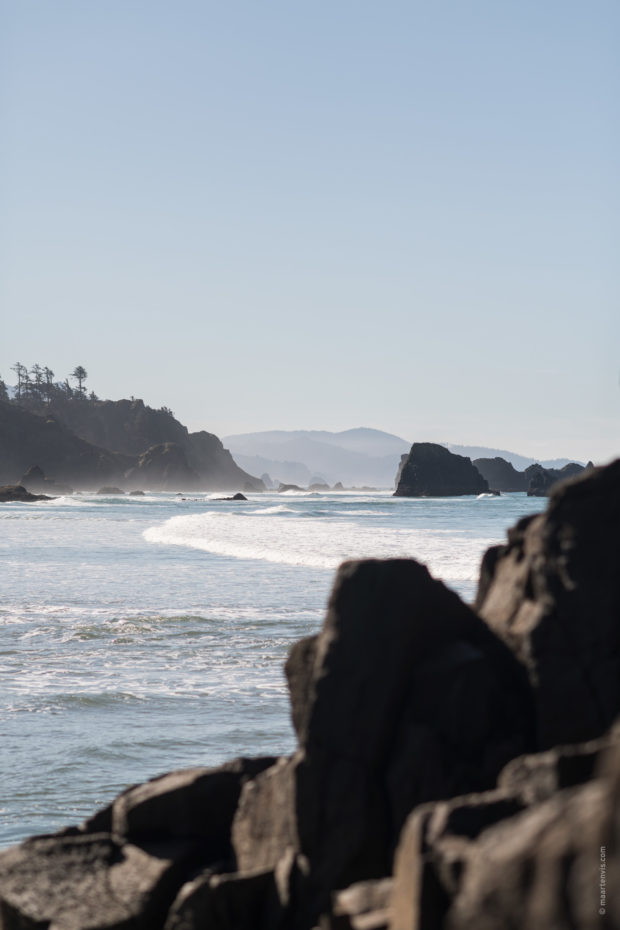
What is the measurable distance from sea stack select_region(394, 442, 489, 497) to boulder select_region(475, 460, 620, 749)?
4564 inches

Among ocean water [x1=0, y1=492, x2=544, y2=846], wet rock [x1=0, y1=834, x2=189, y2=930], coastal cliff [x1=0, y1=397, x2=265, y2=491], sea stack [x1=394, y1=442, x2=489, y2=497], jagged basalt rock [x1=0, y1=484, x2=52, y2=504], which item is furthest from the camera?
coastal cliff [x1=0, y1=397, x2=265, y2=491]

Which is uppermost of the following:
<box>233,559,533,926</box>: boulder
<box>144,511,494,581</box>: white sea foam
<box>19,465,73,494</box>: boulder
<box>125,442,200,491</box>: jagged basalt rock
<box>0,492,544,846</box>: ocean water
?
<box>125,442,200,491</box>: jagged basalt rock

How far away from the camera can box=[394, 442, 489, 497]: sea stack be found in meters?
121

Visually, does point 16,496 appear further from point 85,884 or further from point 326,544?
point 85,884

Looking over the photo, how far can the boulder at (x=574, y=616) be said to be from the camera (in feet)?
14.7

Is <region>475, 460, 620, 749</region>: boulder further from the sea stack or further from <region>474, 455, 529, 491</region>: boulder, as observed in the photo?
<region>474, 455, 529, 491</region>: boulder

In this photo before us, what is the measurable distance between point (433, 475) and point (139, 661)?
111m

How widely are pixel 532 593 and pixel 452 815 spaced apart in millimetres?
1758

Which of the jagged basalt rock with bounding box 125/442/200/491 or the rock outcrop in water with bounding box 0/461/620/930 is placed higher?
the jagged basalt rock with bounding box 125/442/200/491

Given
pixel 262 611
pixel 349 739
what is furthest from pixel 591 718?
pixel 262 611

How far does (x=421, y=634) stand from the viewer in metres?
4.73

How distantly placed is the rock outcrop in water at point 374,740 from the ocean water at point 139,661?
6.32 feet

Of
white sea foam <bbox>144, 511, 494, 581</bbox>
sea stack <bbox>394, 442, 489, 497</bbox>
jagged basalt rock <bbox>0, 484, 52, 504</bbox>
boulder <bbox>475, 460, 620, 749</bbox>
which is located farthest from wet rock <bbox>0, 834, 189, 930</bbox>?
sea stack <bbox>394, 442, 489, 497</bbox>

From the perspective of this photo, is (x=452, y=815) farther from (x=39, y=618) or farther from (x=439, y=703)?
(x=39, y=618)
